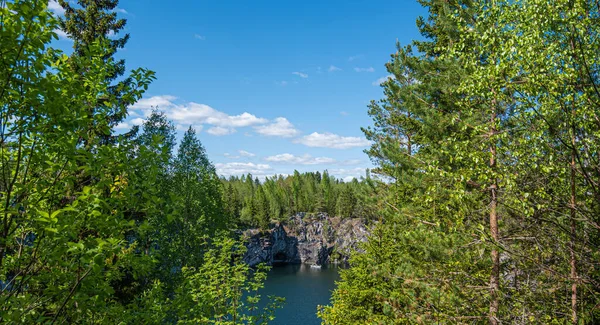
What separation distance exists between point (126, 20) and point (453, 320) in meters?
19.2

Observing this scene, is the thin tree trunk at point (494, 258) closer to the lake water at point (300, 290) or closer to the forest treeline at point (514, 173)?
the forest treeline at point (514, 173)

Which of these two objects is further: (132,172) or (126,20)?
(126,20)

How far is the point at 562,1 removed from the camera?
229 inches

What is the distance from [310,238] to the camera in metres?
94.2

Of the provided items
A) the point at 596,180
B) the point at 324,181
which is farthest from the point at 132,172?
the point at 324,181

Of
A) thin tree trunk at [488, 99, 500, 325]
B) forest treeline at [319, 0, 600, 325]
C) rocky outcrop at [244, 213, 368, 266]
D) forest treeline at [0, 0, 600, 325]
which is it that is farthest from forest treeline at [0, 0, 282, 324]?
rocky outcrop at [244, 213, 368, 266]

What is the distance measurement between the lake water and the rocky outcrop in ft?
19.1

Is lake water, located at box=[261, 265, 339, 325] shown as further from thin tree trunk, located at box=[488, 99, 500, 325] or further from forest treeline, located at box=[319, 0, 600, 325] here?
thin tree trunk, located at box=[488, 99, 500, 325]

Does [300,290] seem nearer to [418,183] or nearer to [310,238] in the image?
[310,238]

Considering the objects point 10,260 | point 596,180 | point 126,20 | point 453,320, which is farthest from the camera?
point 126,20

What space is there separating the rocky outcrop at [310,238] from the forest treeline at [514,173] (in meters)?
77.3

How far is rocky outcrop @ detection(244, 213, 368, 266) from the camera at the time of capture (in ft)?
298

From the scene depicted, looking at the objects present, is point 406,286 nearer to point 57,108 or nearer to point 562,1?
point 562,1

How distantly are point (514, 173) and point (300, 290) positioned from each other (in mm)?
55217
